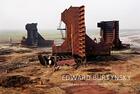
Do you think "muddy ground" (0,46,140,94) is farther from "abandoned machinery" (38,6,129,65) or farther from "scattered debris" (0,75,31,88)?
"abandoned machinery" (38,6,129,65)

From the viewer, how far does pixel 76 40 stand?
21344 millimetres

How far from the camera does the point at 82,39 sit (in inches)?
823

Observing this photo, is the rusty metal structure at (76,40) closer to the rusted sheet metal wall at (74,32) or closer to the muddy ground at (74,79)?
the rusted sheet metal wall at (74,32)

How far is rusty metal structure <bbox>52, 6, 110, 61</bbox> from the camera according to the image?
68.8ft

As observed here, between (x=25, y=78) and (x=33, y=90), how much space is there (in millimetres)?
2933

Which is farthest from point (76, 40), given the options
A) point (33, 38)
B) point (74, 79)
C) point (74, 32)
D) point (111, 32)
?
point (33, 38)

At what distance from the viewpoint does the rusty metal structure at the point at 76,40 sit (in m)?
21.0

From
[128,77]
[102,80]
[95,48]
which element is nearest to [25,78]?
[102,80]

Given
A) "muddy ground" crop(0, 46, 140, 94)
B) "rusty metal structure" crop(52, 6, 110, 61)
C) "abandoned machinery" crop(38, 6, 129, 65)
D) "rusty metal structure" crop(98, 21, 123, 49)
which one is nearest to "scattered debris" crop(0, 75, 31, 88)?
"muddy ground" crop(0, 46, 140, 94)

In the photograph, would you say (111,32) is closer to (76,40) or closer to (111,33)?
(111,33)

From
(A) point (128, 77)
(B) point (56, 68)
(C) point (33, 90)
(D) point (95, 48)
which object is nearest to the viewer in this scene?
(C) point (33, 90)

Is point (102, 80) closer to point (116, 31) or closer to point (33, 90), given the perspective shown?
point (33, 90)

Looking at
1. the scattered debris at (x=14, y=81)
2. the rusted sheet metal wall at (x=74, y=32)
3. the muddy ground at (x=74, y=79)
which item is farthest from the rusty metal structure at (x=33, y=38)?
the scattered debris at (x=14, y=81)

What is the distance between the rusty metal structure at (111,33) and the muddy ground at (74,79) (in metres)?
10.2
